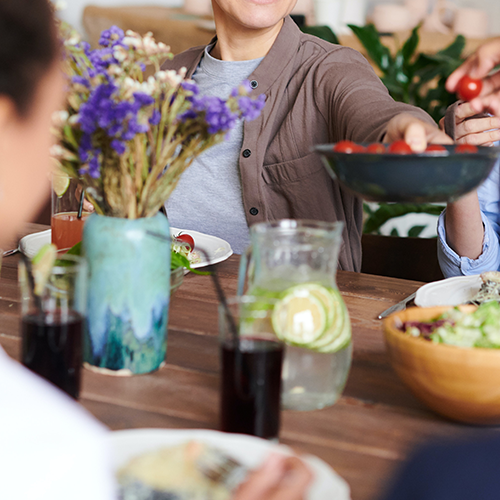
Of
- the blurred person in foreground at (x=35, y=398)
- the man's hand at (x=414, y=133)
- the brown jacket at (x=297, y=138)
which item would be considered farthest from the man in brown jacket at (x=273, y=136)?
the blurred person in foreground at (x=35, y=398)

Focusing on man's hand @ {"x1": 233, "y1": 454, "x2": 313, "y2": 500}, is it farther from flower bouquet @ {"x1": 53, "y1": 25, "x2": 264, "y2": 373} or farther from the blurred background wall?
the blurred background wall

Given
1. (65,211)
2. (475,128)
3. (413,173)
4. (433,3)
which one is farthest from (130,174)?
(433,3)

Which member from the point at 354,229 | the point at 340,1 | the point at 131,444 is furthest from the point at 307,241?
the point at 340,1

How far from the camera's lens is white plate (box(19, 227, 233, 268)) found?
4.30ft

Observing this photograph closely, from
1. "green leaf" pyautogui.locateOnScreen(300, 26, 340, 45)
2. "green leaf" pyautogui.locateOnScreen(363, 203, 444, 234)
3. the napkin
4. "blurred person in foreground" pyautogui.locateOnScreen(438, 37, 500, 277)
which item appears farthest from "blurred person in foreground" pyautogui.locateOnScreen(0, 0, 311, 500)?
"green leaf" pyautogui.locateOnScreen(300, 26, 340, 45)

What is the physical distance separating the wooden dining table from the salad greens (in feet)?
0.31

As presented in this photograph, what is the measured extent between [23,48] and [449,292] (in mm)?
819

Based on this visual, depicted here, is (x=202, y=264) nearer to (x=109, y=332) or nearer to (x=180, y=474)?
(x=109, y=332)

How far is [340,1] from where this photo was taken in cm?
299

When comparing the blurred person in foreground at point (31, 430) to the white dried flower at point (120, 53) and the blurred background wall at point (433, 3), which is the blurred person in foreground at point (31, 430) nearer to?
the white dried flower at point (120, 53)

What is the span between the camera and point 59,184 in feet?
4.08

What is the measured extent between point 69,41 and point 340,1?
8.33ft

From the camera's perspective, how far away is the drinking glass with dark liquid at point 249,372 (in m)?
0.60

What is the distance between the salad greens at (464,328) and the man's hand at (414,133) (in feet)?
0.77
